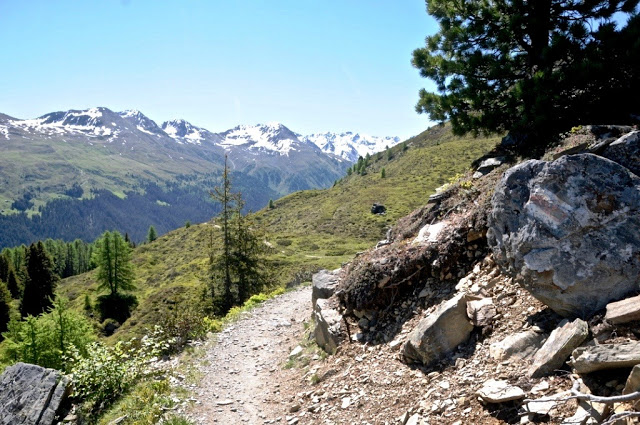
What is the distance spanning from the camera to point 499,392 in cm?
635

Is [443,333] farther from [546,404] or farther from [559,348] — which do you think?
[546,404]

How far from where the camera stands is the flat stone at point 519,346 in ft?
23.4

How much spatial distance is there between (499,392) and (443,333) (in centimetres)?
240

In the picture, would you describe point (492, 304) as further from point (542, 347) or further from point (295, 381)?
point (295, 381)

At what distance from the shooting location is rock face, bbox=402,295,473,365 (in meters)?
8.64

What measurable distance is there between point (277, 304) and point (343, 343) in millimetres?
13327

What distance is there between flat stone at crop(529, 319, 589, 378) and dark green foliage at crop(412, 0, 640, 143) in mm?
8126

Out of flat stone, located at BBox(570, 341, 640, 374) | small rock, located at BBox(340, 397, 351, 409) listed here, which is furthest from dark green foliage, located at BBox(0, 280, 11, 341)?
flat stone, located at BBox(570, 341, 640, 374)

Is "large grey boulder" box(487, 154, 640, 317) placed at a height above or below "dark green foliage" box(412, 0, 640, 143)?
below

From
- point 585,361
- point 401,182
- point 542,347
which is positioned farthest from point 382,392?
point 401,182

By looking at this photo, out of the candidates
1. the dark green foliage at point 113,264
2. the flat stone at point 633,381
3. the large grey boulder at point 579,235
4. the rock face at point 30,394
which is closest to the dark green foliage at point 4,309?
the dark green foliage at point 113,264

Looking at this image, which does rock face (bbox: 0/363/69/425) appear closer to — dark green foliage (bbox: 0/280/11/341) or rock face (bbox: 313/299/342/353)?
rock face (bbox: 313/299/342/353)

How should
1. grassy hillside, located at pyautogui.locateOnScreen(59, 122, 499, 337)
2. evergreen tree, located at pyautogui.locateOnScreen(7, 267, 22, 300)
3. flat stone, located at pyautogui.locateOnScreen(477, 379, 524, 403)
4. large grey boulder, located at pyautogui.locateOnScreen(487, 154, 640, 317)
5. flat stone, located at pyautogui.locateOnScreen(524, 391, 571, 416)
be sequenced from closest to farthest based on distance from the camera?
flat stone, located at pyautogui.locateOnScreen(524, 391, 571, 416)
flat stone, located at pyautogui.locateOnScreen(477, 379, 524, 403)
large grey boulder, located at pyautogui.locateOnScreen(487, 154, 640, 317)
grassy hillside, located at pyautogui.locateOnScreen(59, 122, 499, 337)
evergreen tree, located at pyautogui.locateOnScreen(7, 267, 22, 300)

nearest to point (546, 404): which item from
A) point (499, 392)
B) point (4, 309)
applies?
point (499, 392)
